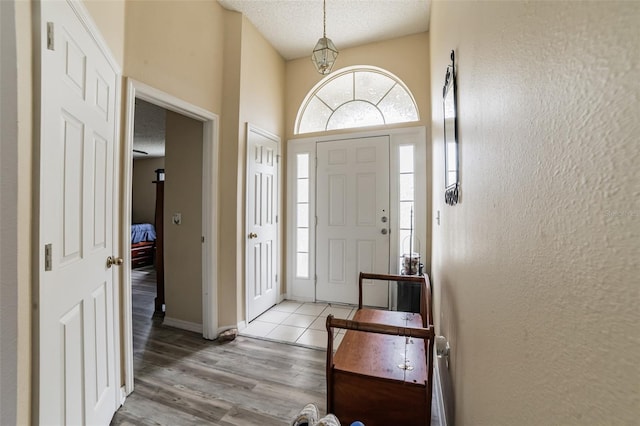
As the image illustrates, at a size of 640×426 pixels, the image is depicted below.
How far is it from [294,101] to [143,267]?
4978 millimetres

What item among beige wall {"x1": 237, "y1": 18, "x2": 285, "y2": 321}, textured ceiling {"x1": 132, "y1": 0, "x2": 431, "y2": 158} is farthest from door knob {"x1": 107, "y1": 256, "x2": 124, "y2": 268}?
textured ceiling {"x1": 132, "y1": 0, "x2": 431, "y2": 158}

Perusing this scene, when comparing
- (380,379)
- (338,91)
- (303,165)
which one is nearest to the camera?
(380,379)

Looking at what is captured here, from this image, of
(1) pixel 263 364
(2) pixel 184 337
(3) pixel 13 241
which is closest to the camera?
(3) pixel 13 241

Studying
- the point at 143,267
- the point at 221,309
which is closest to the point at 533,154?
the point at 221,309

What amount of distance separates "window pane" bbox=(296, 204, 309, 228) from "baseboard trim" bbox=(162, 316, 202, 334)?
5.30 ft

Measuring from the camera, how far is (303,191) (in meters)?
3.63

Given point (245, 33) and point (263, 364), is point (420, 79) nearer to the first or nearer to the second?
point (245, 33)

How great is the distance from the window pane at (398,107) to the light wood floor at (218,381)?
263 centimetres

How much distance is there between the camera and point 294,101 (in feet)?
11.8

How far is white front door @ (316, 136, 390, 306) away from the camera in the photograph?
3.26 metres

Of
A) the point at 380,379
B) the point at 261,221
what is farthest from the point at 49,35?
the point at 261,221

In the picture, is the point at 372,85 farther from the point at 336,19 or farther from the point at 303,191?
the point at 303,191

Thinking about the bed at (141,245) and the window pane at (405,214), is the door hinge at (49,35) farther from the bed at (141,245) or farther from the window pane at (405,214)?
the bed at (141,245)

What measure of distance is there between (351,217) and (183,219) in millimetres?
1872
